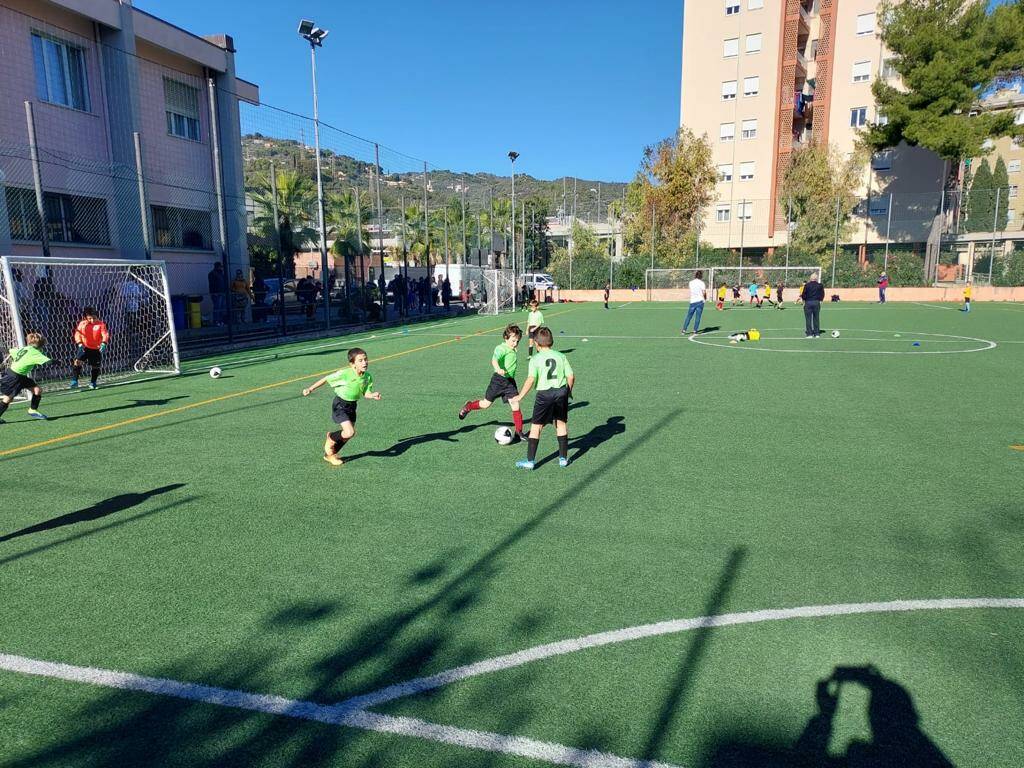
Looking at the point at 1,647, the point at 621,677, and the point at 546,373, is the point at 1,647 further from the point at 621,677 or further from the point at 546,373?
the point at 546,373

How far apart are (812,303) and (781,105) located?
3538cm

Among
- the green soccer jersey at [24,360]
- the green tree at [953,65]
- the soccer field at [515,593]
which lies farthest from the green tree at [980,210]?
the green soccer jersey at [24,360]

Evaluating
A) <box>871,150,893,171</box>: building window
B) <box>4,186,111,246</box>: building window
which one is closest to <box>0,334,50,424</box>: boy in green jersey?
<box>4,186,111,246</box>: building window

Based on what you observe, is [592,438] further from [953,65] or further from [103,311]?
[953,65]

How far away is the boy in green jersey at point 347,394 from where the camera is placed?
23.3ft

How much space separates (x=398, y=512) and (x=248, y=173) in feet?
107

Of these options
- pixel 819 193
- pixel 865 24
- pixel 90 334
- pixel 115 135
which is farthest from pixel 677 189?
pixel 90 334

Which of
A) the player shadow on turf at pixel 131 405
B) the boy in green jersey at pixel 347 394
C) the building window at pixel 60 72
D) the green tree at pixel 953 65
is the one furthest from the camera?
the green tree at pixel 953 65

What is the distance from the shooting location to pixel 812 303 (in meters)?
18.9

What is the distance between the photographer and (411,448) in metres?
7.95

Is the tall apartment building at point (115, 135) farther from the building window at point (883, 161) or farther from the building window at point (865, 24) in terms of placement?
the building window at point (865, 24)

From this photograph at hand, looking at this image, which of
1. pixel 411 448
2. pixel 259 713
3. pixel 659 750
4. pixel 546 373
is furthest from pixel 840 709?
pixel 411 448

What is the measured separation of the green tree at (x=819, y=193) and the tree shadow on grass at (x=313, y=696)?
42890mm

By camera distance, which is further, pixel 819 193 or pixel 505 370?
pixel 819 193
